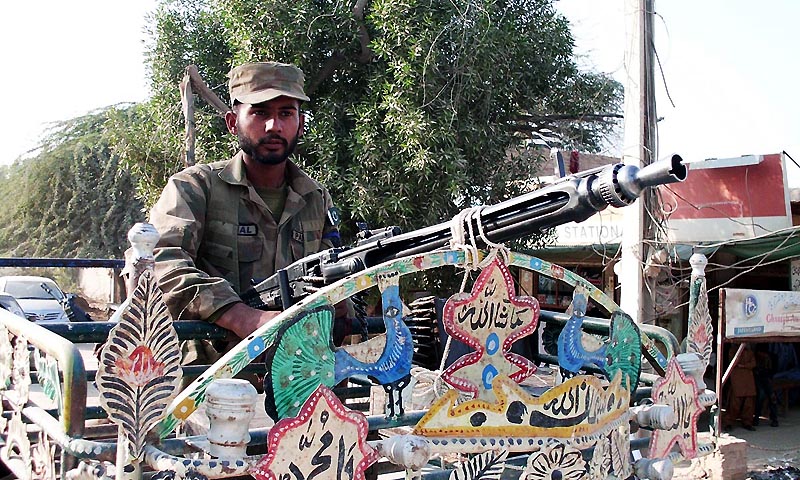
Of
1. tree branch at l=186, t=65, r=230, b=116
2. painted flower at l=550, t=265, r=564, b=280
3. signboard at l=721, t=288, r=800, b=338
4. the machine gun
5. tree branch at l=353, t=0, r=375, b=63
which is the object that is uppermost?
tree branch at l=353, t=0, r=375, b=63

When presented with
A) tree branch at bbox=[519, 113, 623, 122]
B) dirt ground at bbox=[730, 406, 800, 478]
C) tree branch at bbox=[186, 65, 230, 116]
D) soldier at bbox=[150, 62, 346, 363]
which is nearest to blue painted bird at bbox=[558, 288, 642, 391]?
soldier at bbox=[150, 62, 346, 363]

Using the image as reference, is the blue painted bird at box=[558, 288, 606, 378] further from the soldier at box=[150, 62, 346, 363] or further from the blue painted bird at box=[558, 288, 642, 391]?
the soldier at box=[150, 62, 346, 363]

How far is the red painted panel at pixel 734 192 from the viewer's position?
331 inches

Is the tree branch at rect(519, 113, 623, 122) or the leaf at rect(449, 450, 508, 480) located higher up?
the tree branch at rect(519, 113, 623, 122)

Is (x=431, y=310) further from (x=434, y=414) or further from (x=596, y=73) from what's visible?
(x=596, y=73)

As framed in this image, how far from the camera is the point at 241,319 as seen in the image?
249 cm

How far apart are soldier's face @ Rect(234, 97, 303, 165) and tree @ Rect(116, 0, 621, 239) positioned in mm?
4684

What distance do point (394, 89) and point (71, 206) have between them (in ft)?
45.4

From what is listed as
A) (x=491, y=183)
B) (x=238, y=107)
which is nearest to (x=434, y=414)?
(x=238, y=107)

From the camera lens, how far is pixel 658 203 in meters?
6.32

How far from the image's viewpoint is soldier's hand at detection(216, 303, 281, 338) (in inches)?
96.5

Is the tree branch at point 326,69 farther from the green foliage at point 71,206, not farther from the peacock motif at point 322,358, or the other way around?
the green foliage at point 71,206

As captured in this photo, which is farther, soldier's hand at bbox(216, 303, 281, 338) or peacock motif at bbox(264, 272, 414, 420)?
soldier's hand at bbox(216, 303, 281, 338)

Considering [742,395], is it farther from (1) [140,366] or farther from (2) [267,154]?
(1) [140,366]
